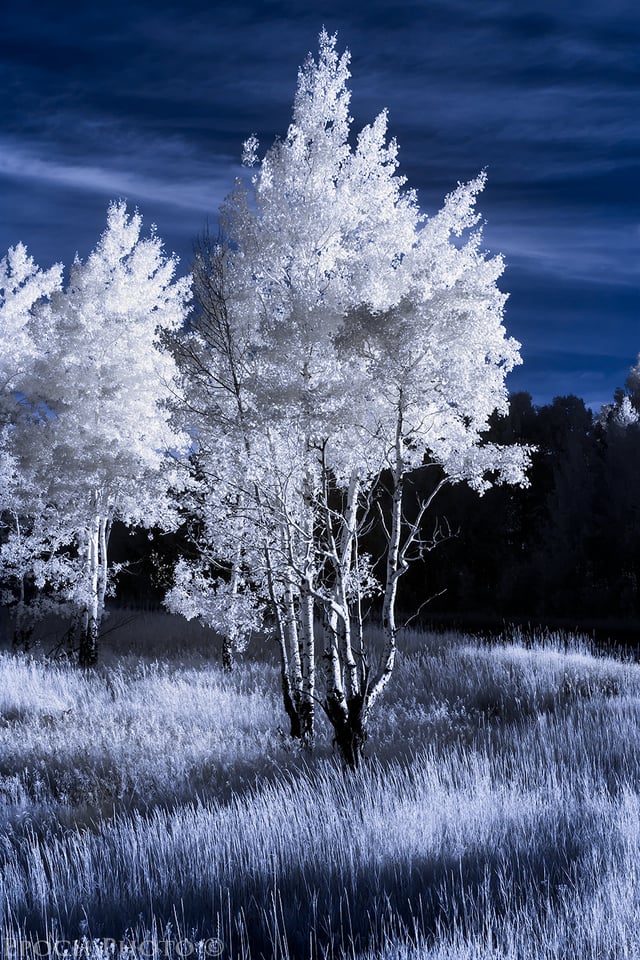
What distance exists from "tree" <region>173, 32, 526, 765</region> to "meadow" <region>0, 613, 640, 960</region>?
135cm

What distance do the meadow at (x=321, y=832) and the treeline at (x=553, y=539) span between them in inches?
589

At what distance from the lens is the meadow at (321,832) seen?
4113 mm

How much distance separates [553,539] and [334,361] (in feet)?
82.8

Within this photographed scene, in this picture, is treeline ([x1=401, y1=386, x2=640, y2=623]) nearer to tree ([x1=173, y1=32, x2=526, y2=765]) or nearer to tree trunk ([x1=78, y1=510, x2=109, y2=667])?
tree trunk ([x1=78, y1=510, x2=109, y2=667])

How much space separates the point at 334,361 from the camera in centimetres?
820

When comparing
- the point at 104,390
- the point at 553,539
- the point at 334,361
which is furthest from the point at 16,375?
the point at 553,539

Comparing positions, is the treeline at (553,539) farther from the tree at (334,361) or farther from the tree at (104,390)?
the tree at (334,361)

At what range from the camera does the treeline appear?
2969 cm

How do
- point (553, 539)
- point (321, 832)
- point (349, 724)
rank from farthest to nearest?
point (553, 539) < point (349, 724) < point (321, 832)

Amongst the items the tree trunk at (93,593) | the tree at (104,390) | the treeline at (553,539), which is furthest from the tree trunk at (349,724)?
the treeline at (553,539)

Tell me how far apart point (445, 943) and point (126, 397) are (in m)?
12.2

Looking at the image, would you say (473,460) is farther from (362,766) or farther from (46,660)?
(46,660)

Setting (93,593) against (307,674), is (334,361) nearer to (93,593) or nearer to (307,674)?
(307,674)

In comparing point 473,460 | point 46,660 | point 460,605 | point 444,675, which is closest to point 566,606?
point 460,605
